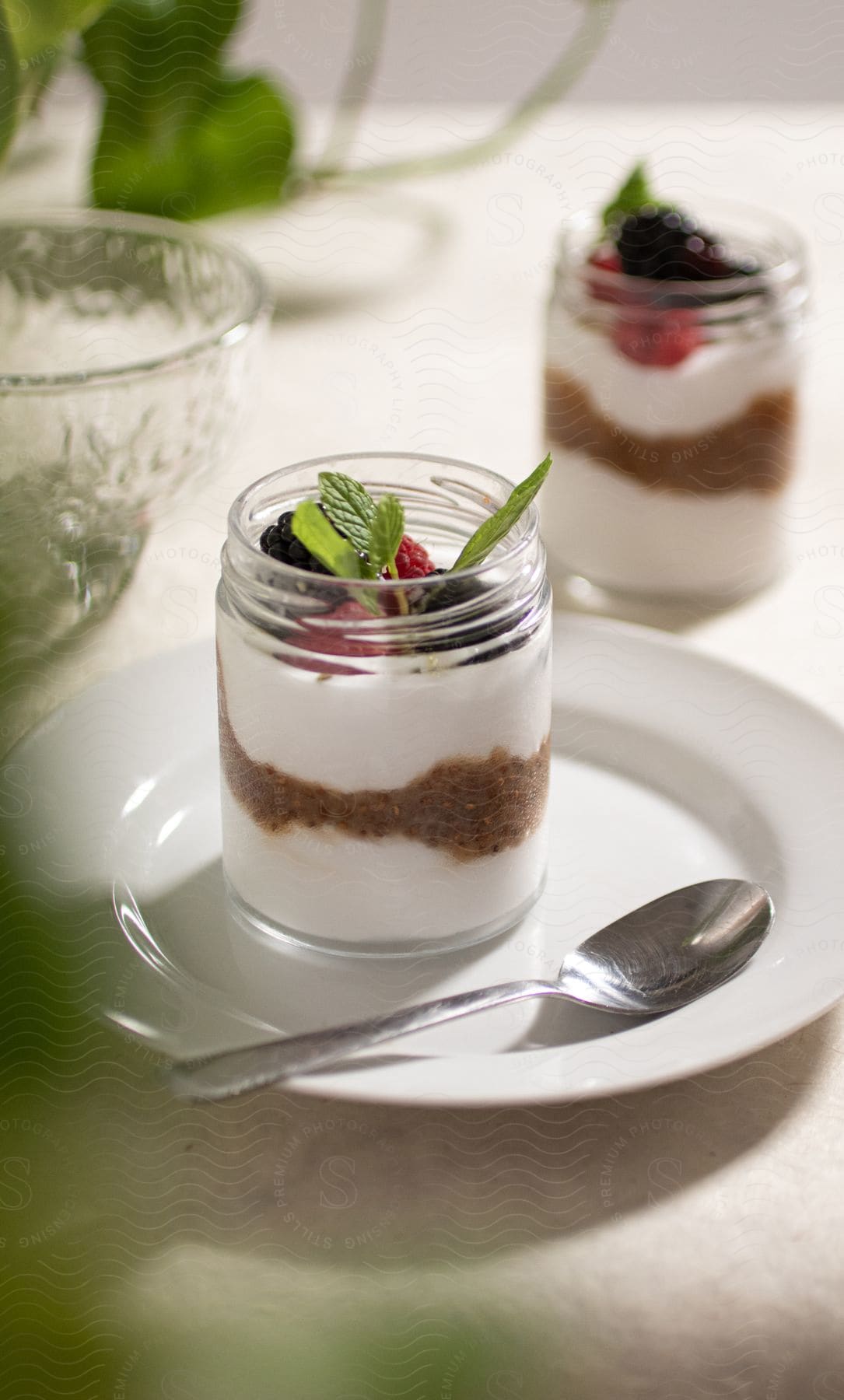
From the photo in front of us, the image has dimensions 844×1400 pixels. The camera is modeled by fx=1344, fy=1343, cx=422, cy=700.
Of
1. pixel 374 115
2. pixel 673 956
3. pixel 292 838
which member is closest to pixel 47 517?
pixel 292 838

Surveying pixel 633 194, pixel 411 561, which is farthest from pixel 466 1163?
pixel 633 194

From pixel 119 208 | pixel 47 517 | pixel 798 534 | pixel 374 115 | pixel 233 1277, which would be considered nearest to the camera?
pixel 233 1277

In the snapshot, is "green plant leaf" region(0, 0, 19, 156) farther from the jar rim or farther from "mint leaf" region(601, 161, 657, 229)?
"mint leaf" region(601, 161, 657, 229)

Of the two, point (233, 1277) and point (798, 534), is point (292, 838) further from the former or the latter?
point (798, 534)

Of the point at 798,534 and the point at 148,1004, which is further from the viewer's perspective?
the point at 798,534

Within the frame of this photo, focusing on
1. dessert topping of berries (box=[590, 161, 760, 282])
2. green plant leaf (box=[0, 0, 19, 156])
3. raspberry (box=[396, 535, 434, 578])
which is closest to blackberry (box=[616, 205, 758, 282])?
dessert topping of berries (box=[590, 161, 760, 282])

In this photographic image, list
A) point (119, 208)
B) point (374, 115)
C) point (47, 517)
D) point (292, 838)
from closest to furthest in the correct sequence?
point (292, 838) → point (47, 517) → point (119, 208) → point (374, 115)

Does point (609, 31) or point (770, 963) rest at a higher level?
point (609, 31)
